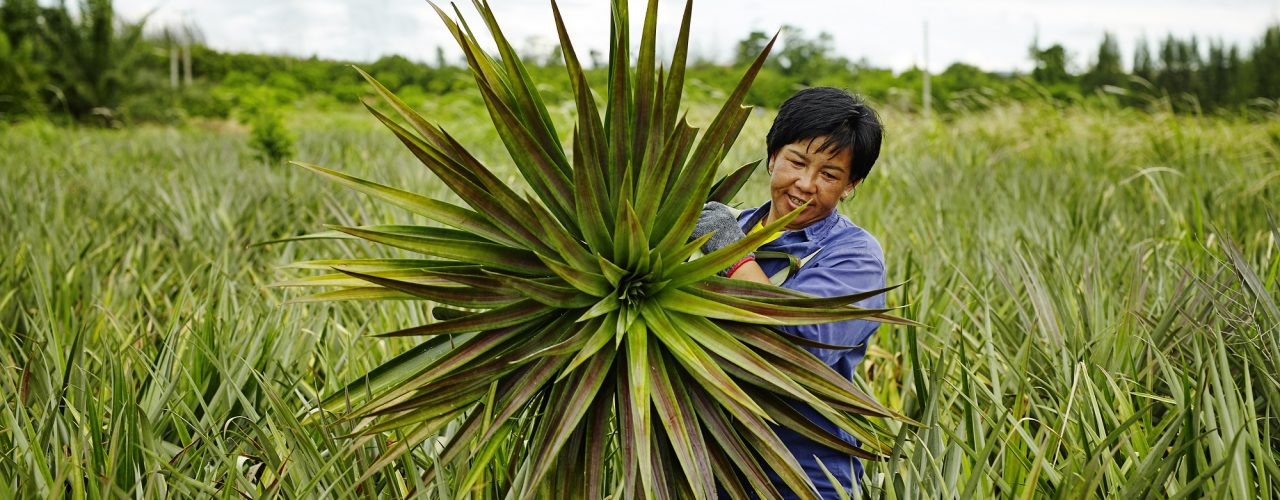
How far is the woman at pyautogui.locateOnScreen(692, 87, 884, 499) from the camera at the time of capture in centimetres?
135

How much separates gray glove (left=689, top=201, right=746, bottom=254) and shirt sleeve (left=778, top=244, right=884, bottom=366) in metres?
0.14

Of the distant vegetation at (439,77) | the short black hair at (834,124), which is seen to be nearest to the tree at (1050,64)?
the distant vegetation at (439,77)

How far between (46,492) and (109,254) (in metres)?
2.32

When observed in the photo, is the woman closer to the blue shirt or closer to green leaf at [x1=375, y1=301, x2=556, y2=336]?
the blue shirt

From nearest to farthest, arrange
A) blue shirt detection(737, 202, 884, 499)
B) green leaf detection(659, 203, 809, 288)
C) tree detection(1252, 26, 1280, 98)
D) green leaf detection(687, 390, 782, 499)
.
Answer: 1. green leaf detection(659, 203, 809, 288)
2. green leaf detection(687, 390, 782, 499)
3. blue shirt detection(737, 202, 884, 499)
4. tree detection(1252, 26, 1280, 98)

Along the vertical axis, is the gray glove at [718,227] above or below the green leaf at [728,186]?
below

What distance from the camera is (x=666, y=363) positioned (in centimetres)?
118

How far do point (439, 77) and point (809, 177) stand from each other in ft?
106

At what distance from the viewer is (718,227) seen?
122cm

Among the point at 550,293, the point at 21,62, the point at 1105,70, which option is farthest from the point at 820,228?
the point at 1105,70

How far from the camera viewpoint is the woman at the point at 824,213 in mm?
1354

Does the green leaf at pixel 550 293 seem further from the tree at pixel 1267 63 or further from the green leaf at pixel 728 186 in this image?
the tree at pixel 1267 63

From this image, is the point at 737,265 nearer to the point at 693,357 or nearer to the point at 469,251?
the point at 693,357

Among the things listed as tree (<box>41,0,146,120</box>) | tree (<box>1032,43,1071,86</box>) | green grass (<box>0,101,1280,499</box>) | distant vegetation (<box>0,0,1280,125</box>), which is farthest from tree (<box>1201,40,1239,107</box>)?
tree (<box>41,0,146,120</box>)
